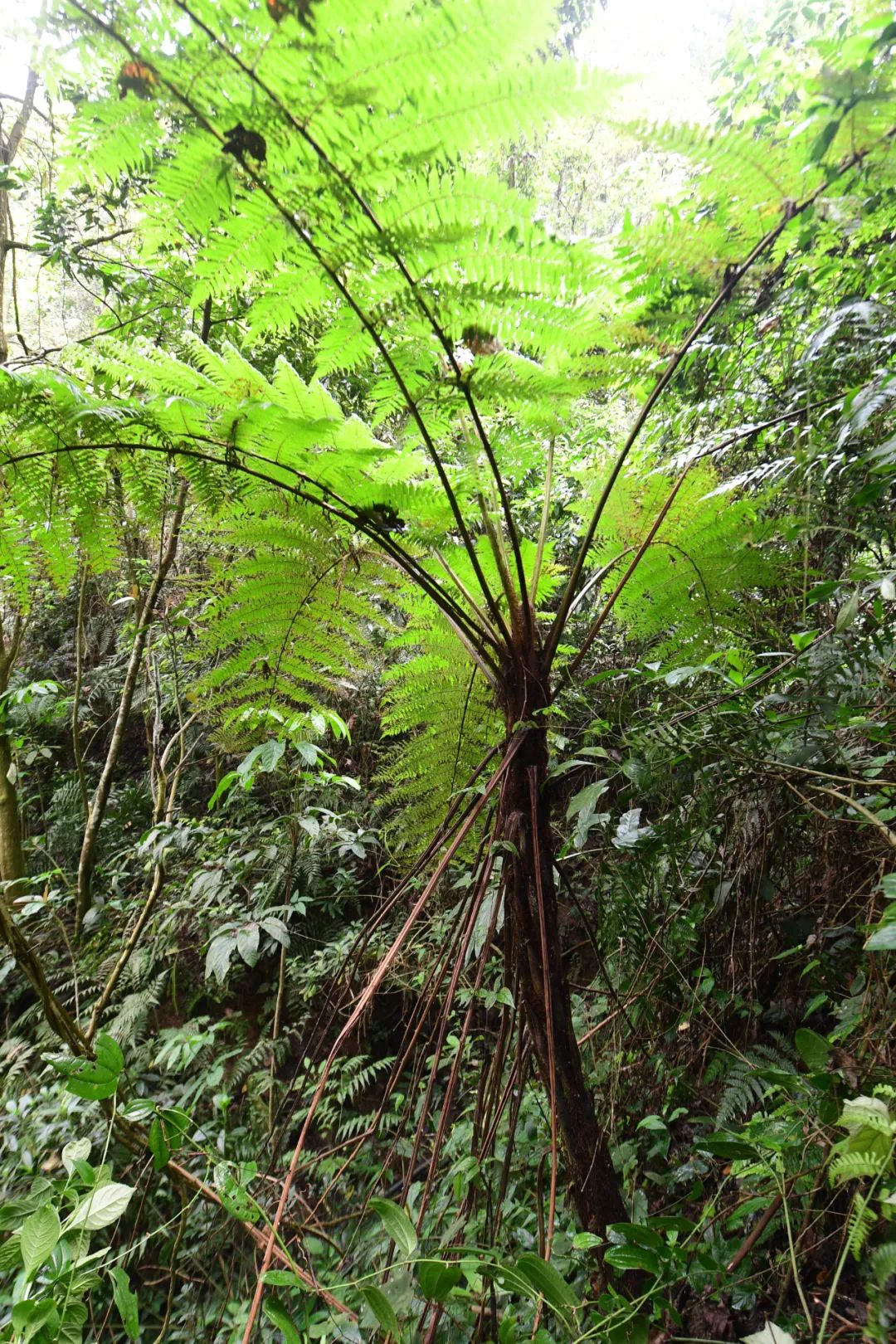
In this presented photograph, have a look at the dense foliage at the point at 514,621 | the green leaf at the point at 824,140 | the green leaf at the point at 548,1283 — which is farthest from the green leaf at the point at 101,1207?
the green leaf at the point at 824,140

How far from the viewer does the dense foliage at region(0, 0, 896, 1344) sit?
0.64 meters

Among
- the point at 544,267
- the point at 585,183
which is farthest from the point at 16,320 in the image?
the point at 585,183

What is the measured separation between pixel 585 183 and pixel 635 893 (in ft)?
26.6

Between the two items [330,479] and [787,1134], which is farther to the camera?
[330,479]

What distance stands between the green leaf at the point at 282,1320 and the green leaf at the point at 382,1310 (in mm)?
106

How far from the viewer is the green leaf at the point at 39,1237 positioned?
2.09 feet

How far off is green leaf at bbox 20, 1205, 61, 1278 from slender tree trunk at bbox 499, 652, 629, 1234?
0.57 m

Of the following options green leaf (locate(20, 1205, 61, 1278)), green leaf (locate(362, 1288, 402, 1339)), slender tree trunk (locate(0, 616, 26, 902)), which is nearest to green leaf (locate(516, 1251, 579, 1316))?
green leaf (locate(362, 1288, 402, 1339))

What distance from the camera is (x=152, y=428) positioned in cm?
92

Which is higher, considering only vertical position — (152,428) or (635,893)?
(152,428)

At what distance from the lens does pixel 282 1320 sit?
1.91ft

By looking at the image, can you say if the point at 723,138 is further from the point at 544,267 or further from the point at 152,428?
the point at 152,428

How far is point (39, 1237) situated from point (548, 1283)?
539 millimetres

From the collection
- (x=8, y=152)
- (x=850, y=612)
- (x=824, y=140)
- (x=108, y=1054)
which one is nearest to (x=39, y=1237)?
(x=108, y=1054)
